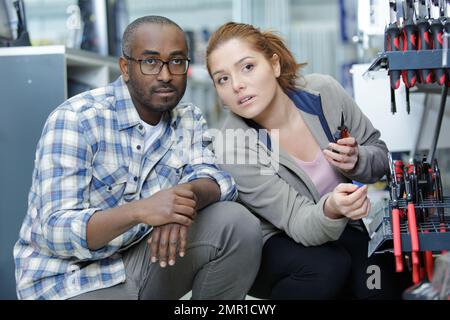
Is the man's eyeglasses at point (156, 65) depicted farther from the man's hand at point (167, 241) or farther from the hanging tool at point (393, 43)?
the hanging tool at point (393, 43)

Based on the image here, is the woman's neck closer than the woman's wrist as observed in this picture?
No

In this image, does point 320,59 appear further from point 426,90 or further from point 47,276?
point 47,276

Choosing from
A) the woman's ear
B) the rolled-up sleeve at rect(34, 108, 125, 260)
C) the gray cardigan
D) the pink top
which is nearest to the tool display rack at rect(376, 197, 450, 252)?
the gray cardigan

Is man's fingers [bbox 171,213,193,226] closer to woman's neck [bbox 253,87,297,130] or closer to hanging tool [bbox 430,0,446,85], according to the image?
woman's neck [bbox 253,87,297,130]

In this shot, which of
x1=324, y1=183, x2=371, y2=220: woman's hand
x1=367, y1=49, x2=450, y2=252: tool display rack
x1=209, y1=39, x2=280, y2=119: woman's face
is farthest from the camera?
x1=209, y1=39, x2=280, y2=119: woman's face

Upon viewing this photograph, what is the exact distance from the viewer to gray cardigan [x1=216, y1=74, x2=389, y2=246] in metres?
1.48

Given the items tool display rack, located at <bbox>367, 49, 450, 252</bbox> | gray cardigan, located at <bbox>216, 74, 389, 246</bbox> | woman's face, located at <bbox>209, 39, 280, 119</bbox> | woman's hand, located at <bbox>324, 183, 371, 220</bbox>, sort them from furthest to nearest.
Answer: woman's face, located at <bbox>209, 39, 280, 119</bbox>
gray cardigan, located at <bbox>216, 74, 389, 246</bbox>
woman's hand, located at <bbox>324, 183, 371, 220</bbox>
tool display rack, located at <bbox>367, 49, 450, 252</bbox>

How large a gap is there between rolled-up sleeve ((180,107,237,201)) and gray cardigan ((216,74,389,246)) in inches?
1.6

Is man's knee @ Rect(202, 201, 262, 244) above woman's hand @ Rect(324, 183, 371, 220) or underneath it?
underneath

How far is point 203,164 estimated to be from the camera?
1627 millimetres

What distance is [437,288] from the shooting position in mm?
1022

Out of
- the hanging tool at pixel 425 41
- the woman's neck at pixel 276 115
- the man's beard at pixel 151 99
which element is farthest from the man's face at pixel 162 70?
the hanging tool at pixel 425 41

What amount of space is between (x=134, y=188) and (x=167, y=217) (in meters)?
0.22

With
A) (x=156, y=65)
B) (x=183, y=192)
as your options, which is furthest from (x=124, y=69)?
(x=183, y=192)
